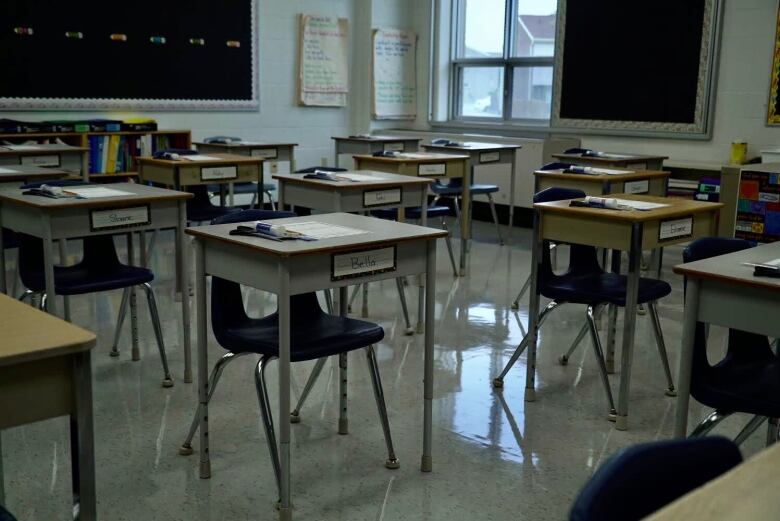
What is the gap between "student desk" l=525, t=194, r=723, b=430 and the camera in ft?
10.6

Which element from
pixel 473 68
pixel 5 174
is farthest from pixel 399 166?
pixel 473 68

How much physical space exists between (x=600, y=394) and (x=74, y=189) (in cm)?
236

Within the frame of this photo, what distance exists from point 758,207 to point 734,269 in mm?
3974

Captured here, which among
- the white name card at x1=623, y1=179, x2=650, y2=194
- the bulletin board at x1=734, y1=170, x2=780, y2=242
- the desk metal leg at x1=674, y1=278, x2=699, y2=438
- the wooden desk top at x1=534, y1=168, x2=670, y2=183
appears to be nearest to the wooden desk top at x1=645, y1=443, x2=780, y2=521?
the desk metal leg at x1=674, y1=278, x2=699, y2=438

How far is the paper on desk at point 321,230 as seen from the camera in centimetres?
273

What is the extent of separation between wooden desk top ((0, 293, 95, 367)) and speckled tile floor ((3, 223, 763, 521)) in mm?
967

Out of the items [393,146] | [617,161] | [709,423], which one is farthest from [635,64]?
[709,423]

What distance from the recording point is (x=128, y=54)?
7535 millimetres

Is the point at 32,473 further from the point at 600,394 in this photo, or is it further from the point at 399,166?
the point at 399,166

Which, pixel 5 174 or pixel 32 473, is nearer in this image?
pixel 32 473

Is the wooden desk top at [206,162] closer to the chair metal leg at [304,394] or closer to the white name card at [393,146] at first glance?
the chair metal leg at [304,394]

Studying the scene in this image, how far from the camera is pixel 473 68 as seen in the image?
934 cm

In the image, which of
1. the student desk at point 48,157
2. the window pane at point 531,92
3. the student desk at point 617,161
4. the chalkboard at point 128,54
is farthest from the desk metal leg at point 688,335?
the window pane at point 531,92

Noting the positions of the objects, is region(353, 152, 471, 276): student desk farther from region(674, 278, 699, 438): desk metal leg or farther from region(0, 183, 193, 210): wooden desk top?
region(674, 278, 699, 438): desk metal leg
